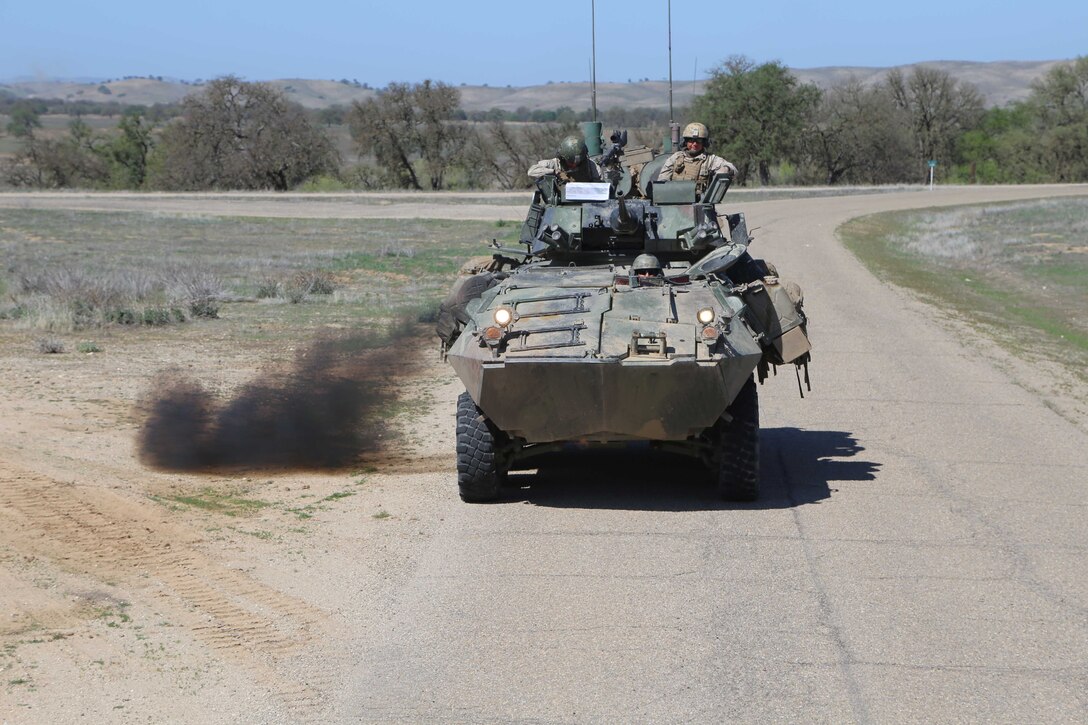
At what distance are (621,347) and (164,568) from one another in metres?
3.01

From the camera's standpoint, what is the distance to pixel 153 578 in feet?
24.8

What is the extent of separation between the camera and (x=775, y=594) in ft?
24.1

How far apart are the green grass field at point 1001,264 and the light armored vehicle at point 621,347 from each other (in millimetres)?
7286

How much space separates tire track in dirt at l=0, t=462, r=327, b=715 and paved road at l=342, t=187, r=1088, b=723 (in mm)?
420

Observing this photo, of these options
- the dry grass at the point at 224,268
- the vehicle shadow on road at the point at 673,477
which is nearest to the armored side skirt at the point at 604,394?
the vehicle shadow on road at the point at 673,477

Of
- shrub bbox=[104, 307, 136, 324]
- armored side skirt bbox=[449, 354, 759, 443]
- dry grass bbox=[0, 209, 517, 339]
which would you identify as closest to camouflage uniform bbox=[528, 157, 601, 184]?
armored side skirt bbox=[449, 354, 759, 443]

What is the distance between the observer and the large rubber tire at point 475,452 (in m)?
9.24

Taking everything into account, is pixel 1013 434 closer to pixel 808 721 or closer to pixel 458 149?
pixel 808 721

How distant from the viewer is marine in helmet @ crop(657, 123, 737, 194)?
1185 cm

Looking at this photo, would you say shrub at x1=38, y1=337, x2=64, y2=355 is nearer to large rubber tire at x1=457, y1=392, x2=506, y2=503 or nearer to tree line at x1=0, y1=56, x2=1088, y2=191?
large rubber tire at x1=457, y1=392, x2=506, y2=503

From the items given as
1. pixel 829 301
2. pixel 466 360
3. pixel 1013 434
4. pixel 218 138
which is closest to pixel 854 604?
pixel 466 360

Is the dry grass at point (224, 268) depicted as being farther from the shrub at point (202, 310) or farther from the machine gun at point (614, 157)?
the machine gun at point (614, 157)

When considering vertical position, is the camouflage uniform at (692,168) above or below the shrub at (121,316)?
above

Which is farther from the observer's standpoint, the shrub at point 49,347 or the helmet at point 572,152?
the shrub at point 49,347
